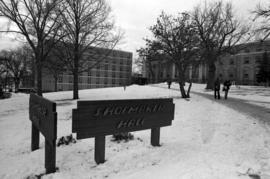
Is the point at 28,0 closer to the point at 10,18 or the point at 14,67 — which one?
the point at 10,18

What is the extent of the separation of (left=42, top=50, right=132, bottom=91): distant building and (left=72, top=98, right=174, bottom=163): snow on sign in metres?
64.3

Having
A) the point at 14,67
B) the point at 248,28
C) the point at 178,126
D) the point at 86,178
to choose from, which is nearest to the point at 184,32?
the point at 178,126

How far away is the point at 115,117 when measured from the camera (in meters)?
4.19

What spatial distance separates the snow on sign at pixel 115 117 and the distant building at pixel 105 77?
64.3 meters

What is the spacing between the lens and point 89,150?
4855 millimetres

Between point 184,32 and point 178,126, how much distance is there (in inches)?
354

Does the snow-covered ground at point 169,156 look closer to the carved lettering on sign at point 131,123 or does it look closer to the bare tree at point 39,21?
the carved lettering on sign at point 131,123

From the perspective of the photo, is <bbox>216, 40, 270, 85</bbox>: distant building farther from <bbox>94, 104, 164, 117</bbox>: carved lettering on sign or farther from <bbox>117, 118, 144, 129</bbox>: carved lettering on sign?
<bbox>117, 118, 144, 129</bbox>: carved lettering on sign

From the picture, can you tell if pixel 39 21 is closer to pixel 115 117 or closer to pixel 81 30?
pixel 81 30

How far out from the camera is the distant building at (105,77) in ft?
231

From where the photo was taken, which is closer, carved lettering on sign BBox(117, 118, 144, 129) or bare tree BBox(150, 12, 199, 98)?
carved lettering on sign BBox(117, 118, 144, 129)

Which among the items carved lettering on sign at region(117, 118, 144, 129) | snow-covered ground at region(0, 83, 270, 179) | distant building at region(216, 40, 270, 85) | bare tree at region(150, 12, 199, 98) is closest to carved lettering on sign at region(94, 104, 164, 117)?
carved lettering on sign at region(117, 118, 144, 129)

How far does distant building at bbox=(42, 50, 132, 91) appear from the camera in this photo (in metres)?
70.3

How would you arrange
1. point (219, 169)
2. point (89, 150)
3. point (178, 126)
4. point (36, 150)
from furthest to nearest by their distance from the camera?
point (178, 126) → point (36, 150) → point (89, 150) → point (219, 169)
